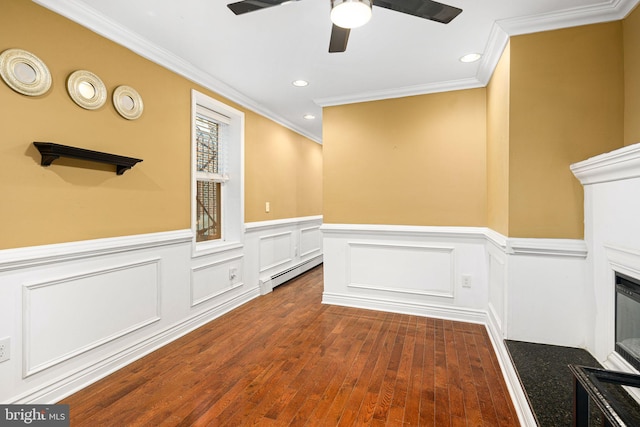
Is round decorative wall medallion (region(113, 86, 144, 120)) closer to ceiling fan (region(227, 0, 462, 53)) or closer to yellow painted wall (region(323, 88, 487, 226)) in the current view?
ceiling fan (region(227, 0, 462, 53))

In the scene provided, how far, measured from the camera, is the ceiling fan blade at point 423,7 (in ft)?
4.96

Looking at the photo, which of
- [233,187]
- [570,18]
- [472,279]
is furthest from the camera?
[233,187]

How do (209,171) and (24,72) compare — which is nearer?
(24,72)

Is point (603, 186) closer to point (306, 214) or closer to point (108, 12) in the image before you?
→ point (108, 12)

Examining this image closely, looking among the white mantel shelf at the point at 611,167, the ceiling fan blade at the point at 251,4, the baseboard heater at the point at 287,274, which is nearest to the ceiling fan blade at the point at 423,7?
the ceiling fan blade at the point at 251,4

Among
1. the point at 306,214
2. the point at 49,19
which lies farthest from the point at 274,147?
the point at 49,19

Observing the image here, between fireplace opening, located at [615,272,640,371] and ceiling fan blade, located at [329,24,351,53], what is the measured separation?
1990 mm

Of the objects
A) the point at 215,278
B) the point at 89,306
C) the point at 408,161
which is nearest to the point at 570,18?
the point at 408,161

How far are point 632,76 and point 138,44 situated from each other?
3394mm

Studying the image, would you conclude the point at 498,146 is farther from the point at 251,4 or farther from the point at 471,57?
the point at 251,4

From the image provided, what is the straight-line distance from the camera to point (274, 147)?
435 centimetres

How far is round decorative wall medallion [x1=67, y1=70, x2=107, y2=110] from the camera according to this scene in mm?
1966

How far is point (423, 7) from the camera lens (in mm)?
1543

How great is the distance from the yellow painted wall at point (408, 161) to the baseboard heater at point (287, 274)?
A: 3.89 ft
